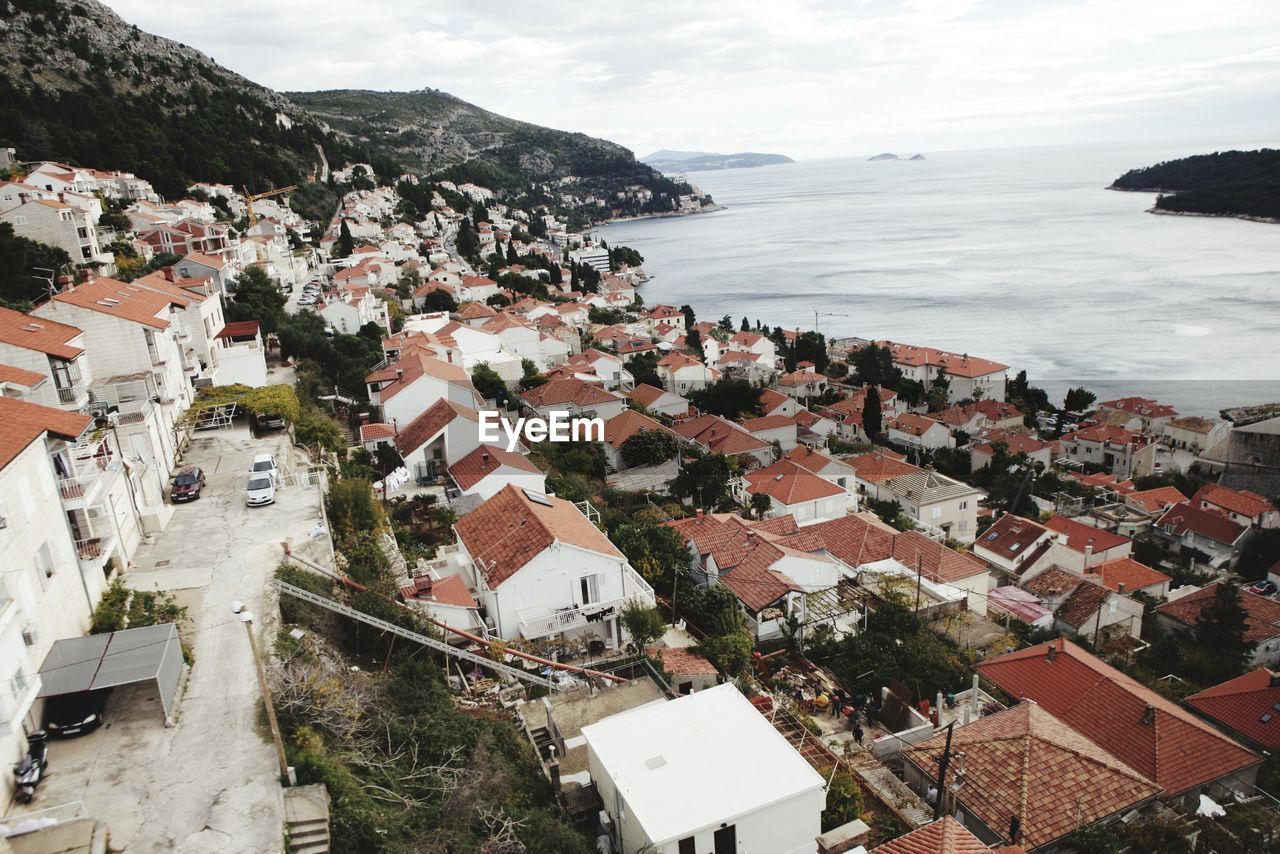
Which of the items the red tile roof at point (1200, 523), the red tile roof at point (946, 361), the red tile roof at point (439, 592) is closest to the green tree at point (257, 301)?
the red tile roof at point (439, 592)

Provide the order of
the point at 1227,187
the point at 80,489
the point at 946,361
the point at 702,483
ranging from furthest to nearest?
the point at 1227,187
the point at 946,361
the point at 702,483
the point at 80,489

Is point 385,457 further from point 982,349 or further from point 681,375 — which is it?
point 982,349

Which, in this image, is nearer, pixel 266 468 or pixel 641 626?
pixel 641 626

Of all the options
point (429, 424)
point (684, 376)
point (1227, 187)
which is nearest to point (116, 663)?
point (429, 424)

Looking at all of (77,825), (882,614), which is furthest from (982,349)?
(77,825)

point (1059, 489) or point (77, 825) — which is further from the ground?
point (77, 825)

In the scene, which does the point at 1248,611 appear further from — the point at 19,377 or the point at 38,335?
the point at 38,335
